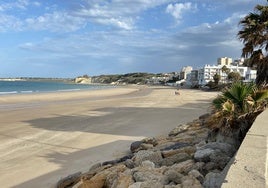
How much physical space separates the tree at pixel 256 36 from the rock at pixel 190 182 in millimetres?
10583

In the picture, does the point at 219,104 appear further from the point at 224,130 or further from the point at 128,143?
the point at 128,143

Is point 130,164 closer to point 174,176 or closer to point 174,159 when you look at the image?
point 174,159

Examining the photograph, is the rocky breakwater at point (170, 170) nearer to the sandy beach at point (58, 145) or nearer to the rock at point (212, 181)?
the rock at point (212, 181)

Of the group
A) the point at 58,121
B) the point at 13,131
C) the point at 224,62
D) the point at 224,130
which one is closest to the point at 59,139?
the point at 13,131

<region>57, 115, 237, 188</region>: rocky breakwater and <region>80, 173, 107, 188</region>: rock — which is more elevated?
<region>57, 115, 237, 188</region>: rocky breakwater

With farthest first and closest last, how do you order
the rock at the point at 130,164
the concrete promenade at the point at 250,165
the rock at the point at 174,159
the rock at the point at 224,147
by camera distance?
the rock at the point at 130,164
the rock at the point at 174,159
the rock at the point at 224,147
the concrete promenade at the point at 250,165

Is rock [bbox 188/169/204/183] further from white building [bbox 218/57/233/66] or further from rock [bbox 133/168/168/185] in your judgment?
white building [bbox 218/57/233/66]

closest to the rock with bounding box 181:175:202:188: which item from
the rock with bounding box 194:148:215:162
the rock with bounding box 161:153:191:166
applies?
the rock with bounding box 194:148:215:162

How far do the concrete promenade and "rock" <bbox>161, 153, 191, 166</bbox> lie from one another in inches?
59.6

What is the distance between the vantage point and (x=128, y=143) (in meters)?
10.9

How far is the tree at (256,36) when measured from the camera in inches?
568

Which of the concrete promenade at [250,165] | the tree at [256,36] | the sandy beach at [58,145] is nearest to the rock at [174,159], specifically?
the concrete promenade at [250,165]

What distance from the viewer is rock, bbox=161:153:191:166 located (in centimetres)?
596

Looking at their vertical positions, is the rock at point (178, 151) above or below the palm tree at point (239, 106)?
below
